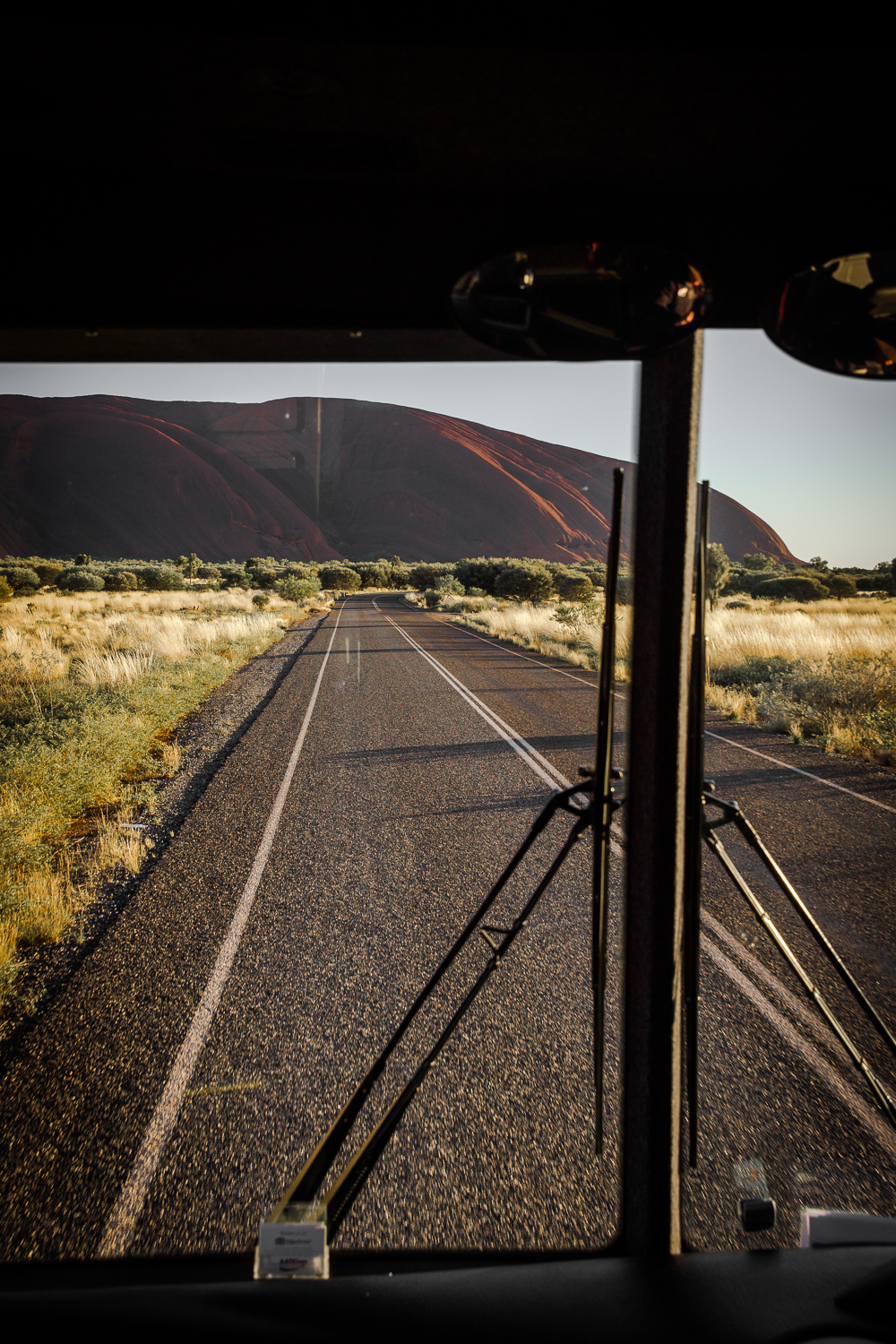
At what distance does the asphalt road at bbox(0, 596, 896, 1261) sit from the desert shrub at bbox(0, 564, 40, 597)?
28.1 metres

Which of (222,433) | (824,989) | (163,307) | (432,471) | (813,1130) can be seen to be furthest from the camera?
(432,471)

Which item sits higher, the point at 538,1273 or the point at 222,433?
the point at 222,433

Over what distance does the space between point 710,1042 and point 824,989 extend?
826mm

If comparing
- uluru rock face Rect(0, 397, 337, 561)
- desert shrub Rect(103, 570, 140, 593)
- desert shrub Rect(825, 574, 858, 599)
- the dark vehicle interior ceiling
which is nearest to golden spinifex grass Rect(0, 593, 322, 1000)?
the dark vehicle interior ceiling

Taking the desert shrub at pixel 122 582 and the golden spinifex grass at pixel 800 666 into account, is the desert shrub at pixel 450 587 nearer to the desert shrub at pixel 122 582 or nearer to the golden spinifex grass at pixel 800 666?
the desert shrub at pixel 122 582

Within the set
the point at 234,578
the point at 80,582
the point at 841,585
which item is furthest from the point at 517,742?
the point at 234,578

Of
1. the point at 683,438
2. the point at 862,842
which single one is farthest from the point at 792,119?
the point at 862,842

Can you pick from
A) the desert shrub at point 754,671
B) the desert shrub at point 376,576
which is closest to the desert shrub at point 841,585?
the desert shrub at point 754,671

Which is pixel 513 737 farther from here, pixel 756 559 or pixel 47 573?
pixel 47 573

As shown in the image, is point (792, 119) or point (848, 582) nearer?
point (792, 119)

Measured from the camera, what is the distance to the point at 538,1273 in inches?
41.9

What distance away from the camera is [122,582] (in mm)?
31203

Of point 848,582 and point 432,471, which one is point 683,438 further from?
point 432,471

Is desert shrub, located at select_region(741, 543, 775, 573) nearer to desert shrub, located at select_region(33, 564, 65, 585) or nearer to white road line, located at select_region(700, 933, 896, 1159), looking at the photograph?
white road line, located at select_region(700, 933, 896, 1159)
